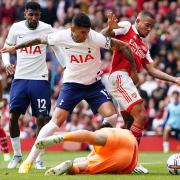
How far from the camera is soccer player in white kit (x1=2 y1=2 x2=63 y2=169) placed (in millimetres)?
15984

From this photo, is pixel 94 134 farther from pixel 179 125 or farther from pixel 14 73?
pixel 179 125

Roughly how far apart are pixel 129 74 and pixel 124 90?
33cm

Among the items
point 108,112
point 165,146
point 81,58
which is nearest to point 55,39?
point 81,58

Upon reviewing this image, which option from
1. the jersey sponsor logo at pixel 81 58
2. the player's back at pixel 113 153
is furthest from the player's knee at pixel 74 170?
the jersey sponsor logo at pixel 81 58

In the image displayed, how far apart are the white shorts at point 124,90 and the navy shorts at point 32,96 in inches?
59.3

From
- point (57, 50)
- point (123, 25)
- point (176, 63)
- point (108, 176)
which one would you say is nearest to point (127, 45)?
point (123, 25)

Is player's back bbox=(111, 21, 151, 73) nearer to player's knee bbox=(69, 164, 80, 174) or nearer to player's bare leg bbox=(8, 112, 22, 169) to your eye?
player's bare leg bbox=(8, 112, 22, 169)

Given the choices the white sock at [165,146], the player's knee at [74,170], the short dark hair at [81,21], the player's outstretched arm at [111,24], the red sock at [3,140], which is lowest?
the white sock at [165,146]

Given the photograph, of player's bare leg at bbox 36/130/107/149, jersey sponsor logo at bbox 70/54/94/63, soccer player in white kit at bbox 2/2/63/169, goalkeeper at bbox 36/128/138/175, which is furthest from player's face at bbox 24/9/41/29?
player's bare leg at bbox 36/130/107/149

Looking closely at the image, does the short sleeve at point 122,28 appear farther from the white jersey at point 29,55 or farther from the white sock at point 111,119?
the white jersey at point 29,55

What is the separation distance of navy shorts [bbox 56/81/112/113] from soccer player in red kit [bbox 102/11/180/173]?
0.43m

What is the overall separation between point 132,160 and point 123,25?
111 inches

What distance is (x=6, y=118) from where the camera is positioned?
26609 mm

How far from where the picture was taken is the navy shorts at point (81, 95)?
14547 mm
